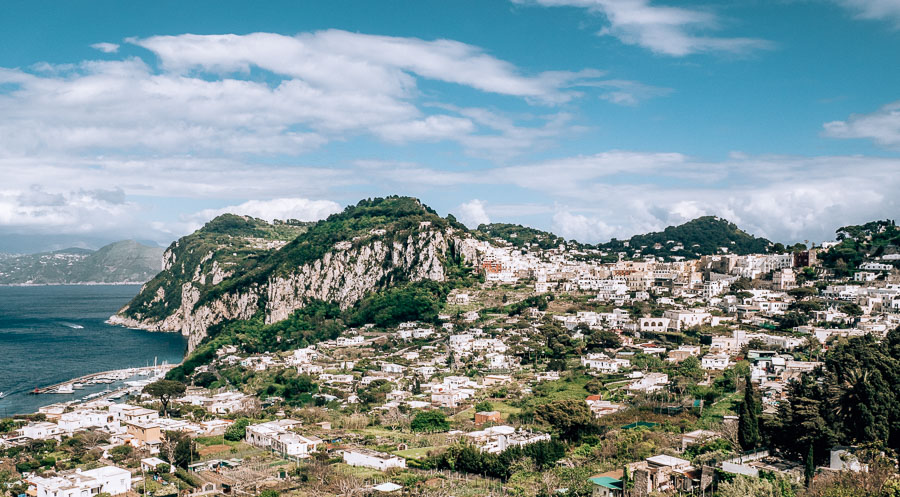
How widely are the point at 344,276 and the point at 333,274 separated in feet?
5.63

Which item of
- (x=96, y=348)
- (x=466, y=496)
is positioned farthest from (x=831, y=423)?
(x=96, y=348)

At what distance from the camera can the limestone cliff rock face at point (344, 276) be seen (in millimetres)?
76312

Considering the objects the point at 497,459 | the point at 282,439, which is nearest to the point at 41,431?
the point at 282,439

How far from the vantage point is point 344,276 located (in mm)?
79250

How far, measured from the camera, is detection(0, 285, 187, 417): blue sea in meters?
49.6

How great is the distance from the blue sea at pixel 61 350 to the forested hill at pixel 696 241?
66.5 m

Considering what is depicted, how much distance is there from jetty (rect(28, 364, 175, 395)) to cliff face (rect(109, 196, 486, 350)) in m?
14.6

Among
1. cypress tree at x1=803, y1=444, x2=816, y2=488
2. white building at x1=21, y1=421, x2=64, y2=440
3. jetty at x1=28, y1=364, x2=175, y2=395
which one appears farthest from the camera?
jetty at x1=28, y1=364, x2=175, y2=395

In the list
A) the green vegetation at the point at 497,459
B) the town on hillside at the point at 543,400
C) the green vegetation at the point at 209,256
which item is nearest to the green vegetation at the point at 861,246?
the town on hillside at the point at 543,400

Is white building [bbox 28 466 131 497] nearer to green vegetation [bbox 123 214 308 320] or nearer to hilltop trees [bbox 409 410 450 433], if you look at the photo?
hilltop trees [bbox 409 410 450 433]

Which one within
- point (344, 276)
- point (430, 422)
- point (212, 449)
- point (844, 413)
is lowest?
point (212, 449)

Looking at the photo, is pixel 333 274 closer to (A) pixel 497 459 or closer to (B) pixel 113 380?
(B) pixel 113 380

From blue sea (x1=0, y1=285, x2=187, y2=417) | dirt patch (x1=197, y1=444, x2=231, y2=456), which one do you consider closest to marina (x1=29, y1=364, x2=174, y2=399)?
blue sea (x1=0, y1=285, x2=187, y2=417)

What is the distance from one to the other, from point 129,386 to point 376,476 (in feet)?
111
